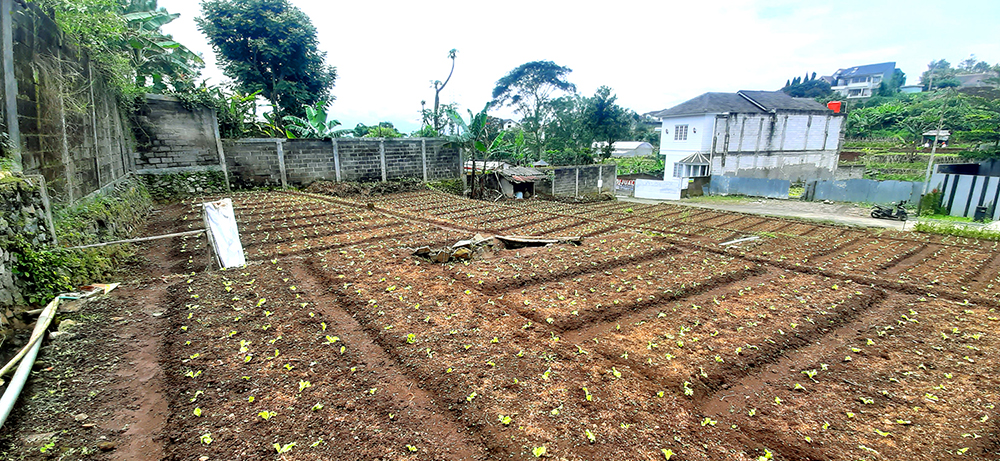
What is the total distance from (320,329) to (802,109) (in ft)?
129

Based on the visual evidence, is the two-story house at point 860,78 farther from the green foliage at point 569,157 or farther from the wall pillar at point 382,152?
the wall pillar at point 382,152

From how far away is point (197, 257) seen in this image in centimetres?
761

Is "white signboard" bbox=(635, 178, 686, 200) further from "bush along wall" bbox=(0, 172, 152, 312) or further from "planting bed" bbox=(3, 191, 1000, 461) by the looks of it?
"bush along wall" bbox=(0, 172, 152, 312)

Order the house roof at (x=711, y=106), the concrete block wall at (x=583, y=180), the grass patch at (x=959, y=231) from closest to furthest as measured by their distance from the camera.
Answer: the grass patch at (x=959, y=231) → the concrete block wall at (x=583, y=180) → the house roof at (x=711, y=106)

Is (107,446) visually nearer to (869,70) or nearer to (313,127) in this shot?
(313,127)

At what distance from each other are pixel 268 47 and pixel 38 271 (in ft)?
61.2

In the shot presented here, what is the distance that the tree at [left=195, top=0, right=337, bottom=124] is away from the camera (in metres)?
19.6

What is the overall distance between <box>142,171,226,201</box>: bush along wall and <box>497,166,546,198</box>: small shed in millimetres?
12544

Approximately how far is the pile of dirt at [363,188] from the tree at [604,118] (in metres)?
17.2

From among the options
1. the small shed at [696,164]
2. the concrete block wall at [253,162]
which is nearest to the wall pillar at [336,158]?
the concrete block wall at [253,162]

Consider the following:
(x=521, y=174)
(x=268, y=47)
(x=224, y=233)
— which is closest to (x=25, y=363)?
(x=224, y=233)

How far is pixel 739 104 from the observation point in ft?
102

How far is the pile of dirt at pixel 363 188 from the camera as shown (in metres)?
16.7

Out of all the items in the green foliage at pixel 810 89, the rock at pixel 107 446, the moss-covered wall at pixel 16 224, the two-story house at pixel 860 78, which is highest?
the two-story house at pixel 860 78
